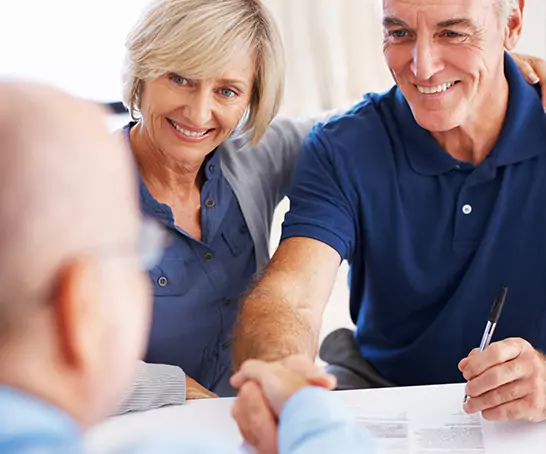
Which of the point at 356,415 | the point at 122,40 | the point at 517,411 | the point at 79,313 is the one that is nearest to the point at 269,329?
the point at 356,415

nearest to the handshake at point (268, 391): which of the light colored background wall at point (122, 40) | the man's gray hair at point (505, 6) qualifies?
the man's gray hair at point (505, 6)

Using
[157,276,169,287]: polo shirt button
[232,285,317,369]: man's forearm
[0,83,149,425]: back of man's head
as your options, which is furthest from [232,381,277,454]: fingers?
[157,276,169,287]: polo shirt button

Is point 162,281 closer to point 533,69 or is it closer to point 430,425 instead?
point 430,425

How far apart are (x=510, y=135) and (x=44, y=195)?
1270 millimetres

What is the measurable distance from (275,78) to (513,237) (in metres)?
0.61

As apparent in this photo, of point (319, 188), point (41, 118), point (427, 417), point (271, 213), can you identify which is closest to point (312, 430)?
point (41, 118)

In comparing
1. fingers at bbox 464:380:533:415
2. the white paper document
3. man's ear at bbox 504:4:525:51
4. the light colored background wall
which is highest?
the light colored background wall

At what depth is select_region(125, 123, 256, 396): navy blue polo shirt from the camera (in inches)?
66.0

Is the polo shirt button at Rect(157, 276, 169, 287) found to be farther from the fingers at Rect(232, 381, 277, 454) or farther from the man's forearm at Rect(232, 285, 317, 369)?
the fingers at Rect(232, 381, 277, 454)

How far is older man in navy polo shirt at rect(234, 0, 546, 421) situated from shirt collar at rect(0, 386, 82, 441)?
915mm

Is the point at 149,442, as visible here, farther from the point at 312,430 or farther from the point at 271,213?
the point at 271,213

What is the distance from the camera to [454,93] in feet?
5.36

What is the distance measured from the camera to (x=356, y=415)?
4.28 feet

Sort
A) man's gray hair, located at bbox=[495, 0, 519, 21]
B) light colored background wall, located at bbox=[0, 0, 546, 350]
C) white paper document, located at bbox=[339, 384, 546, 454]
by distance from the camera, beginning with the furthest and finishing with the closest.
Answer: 1. light colored background wall, located at bbox=[0, 0, 546, 350]
2. man's gray hair, located at bbox=[495, 0, 519, 21]
3. white paper document, located at bbox=[339, 384, 546, 454]
